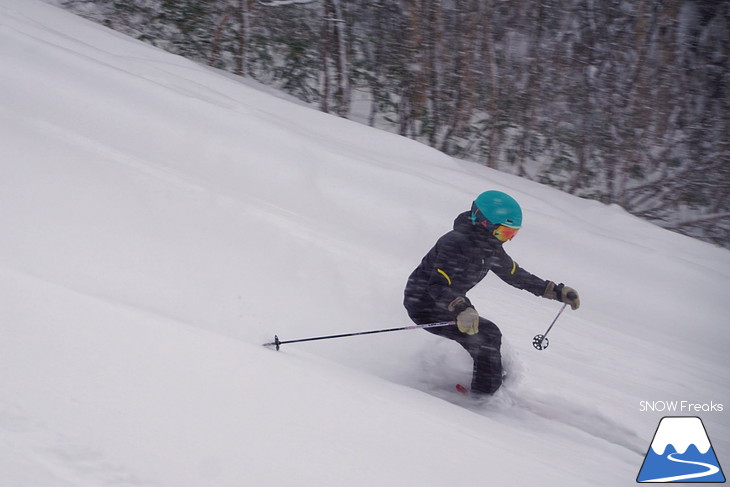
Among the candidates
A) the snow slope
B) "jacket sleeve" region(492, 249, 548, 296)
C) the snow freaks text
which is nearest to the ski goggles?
"jacket sleeve" region(492, 249, 548, 296)

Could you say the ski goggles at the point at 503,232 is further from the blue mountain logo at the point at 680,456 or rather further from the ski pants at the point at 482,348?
the blue mountain logo at the point at 680,456

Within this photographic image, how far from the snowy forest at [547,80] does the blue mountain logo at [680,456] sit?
5.65m

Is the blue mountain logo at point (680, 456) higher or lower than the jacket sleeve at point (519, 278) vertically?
lower

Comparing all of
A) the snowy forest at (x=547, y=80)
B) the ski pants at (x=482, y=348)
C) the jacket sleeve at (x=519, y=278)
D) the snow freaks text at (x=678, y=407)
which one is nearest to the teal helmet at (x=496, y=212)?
the jacket sleeve at (x=519, y=278)

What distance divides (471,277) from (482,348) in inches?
16.5

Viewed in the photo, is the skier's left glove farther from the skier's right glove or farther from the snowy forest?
the snowy forest

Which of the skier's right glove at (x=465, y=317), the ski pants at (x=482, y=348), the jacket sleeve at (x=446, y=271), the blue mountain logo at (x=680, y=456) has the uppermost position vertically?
the jacket sleeve at (x=446, y=271)

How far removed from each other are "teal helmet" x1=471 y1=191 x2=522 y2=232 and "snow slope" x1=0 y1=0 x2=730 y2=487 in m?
1.02

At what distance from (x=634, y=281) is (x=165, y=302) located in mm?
4069

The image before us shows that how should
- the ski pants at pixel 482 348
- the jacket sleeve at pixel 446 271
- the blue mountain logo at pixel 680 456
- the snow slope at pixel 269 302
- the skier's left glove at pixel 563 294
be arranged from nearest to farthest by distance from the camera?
the snow slope at pixel 269 302, the blue mountain logo at pixel 680 456, the jacket sleeve at pixel 446 271, the ski pants at pixel 482 348, the skier's left glove at pixel 563 294

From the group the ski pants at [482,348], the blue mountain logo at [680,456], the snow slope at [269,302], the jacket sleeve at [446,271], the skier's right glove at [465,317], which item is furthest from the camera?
the ski pants at [482,348]

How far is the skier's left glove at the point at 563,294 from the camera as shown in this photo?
12.1 feet

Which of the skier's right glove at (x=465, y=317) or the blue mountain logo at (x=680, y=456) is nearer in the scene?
the blue mountain logo at (x=680, y=456)

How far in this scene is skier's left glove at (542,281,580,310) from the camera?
370 centimetres
